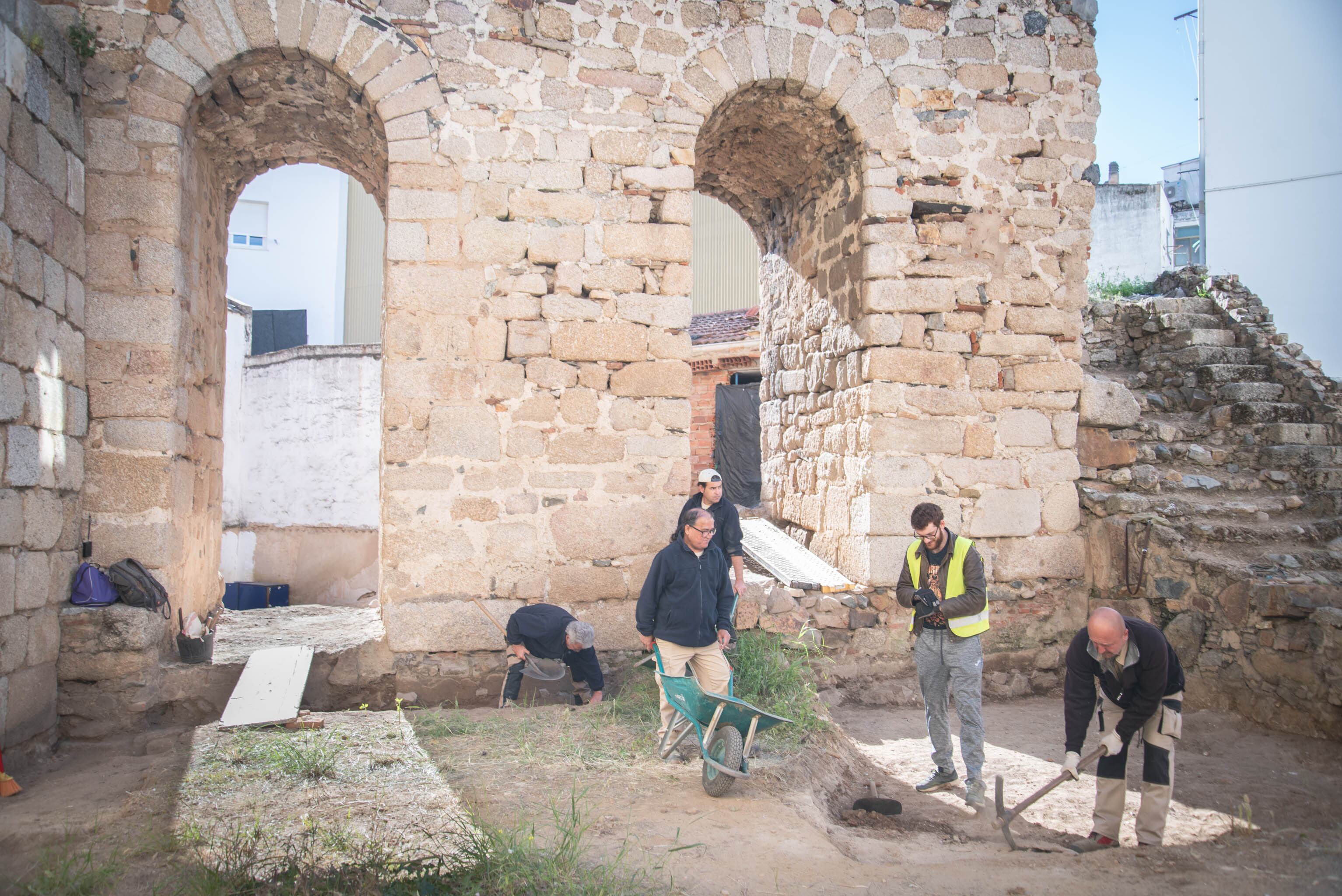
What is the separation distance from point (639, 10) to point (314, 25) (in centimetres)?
206

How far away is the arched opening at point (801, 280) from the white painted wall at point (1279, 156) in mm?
10671

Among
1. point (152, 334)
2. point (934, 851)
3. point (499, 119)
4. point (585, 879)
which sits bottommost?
point (934, 851)

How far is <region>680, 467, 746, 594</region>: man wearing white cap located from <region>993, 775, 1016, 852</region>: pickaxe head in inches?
74.1

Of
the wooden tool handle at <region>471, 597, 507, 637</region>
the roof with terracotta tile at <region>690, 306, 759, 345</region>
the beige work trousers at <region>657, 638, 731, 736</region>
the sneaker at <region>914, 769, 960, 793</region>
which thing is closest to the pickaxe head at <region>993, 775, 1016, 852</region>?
the sneaker at <region>914, 769, 960, 793</region>

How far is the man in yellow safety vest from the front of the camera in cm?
445

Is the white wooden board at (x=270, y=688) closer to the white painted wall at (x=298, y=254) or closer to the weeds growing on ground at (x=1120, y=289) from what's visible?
the weeds growing on ground at (x=1120, y=289)

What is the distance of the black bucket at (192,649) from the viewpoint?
5137mm

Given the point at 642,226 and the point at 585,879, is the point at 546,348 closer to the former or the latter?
the point at 642,226

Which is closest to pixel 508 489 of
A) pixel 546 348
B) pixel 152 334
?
pixel 546 348

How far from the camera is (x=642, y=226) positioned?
5.60m

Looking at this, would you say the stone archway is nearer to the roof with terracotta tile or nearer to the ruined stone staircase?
the ruined stone staircase

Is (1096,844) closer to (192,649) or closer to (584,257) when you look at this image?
(584,257)

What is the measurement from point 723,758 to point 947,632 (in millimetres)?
1449

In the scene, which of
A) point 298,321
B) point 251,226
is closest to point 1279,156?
point 298,321
